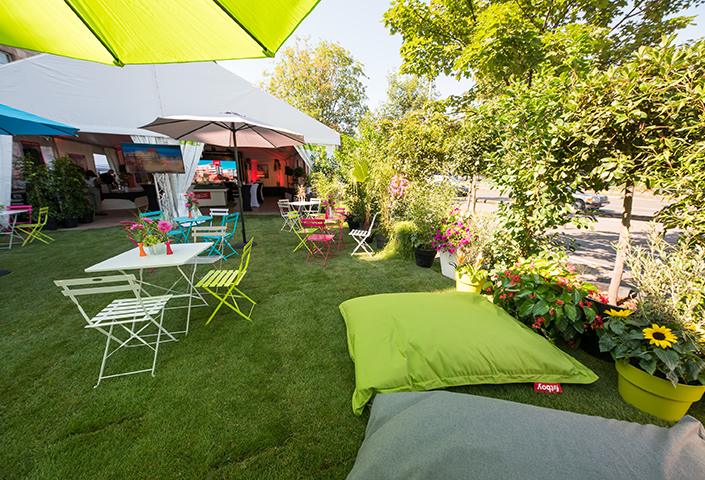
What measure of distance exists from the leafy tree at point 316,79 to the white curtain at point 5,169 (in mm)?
12324

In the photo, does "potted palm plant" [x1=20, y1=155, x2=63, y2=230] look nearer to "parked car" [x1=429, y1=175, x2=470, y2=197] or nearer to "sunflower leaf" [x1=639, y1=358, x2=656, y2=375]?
"parked car" [x1=429, y1=175, x2=470, y2=197]

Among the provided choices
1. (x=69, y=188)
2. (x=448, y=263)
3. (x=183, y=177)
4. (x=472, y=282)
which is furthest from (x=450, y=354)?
(x=69, y=188)

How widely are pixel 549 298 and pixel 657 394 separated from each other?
84 cm

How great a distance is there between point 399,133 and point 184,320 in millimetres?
5007

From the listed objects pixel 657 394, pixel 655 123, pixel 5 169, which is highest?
pixel 5 169

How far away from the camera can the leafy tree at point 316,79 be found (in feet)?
51.0

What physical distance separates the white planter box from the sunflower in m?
2.41

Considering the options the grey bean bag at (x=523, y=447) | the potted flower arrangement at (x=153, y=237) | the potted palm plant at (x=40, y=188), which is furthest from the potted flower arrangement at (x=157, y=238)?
the potted palm plant at (x=40, y=188)

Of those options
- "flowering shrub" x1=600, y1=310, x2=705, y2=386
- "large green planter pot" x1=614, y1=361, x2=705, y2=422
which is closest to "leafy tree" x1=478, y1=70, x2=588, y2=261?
"flowering shrub" x1=600, y1=310, x2=705, y2=386

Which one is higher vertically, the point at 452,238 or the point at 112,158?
the point at 112,158

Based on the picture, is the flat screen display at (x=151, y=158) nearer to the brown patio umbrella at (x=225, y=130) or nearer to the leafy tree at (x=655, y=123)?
the brown patio umbrella at (x=225, y=130)

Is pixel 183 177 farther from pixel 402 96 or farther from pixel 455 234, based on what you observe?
pixel 402 96

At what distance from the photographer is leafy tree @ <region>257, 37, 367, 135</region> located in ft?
51.0

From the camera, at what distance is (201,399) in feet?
6.58
